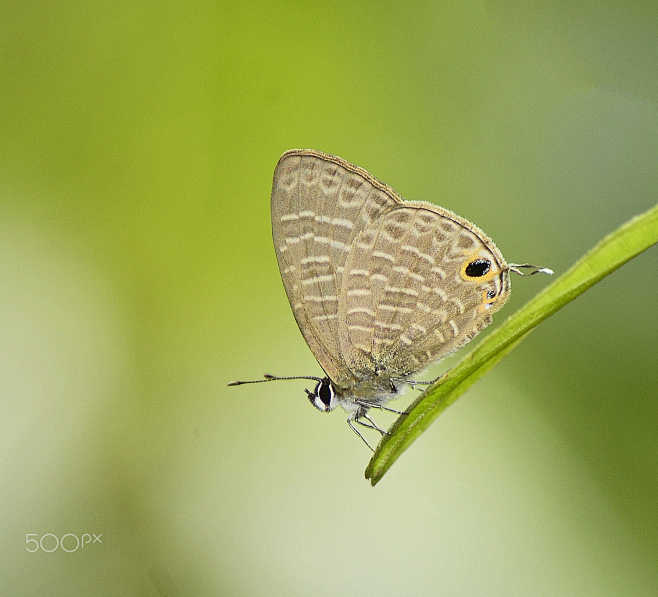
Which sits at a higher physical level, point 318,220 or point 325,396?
point 318,220

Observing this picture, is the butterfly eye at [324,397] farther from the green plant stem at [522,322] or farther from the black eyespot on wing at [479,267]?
the green plant stem at [522,322]

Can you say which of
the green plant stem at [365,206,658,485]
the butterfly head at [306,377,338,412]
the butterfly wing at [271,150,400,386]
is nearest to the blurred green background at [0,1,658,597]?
the butterfly head at [306,377,338,412]

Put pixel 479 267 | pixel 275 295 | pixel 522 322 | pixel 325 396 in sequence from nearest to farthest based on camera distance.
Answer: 1. pixel 522 322
2. pixel 479 267
3. pixel 325 396
4. pixel 275 295

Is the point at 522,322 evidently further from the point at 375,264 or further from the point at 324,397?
the point at 324,397

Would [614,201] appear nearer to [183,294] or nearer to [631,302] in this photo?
[631,302]

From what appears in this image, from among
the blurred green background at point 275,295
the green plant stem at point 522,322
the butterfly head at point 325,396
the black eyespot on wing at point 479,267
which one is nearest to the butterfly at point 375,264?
the black eyespot on wing at point 479,267

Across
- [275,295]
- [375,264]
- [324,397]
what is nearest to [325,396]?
[324,397]

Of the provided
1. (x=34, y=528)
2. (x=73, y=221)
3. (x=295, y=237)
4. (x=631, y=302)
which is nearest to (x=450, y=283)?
(x=295, y=237)

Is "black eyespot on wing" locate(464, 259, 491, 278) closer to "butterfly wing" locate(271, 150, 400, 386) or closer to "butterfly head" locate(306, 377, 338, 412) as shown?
"butterfly wing" locate(271, 150, 400, 386)
